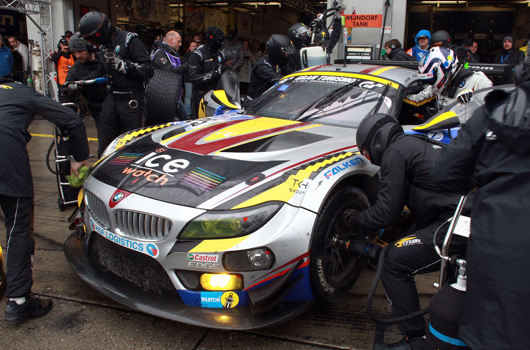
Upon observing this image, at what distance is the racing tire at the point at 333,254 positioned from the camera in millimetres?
2629

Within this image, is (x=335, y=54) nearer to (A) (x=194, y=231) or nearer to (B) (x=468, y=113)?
(B) (x=468, y=113)

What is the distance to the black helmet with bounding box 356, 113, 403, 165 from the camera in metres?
2.69

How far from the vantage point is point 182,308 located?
8.04 ft

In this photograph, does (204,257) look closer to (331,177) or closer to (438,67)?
(331,177)

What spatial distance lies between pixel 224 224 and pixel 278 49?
4140 millimetres

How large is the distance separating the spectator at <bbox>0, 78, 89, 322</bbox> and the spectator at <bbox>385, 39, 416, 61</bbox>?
22.3 ft

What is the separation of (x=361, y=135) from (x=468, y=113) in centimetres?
110

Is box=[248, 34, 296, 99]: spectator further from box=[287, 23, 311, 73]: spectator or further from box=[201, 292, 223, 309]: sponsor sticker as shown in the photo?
box=[201, 292, 223, 309]: sponsor sticker

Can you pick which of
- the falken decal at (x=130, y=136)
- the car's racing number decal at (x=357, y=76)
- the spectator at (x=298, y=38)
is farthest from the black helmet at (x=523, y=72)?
the spectator at (x=298, y=38)

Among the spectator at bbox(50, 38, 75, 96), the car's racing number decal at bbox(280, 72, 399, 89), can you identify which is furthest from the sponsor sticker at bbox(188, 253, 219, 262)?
the spectator at bbox(50, 38, 75, 96)

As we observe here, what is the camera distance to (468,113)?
11.1 feet

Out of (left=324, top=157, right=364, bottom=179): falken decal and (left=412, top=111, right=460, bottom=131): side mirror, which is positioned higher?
(left=412, top=111, right=460, bottom=131): side mirror

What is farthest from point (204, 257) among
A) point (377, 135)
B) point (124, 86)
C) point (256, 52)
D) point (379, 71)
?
point (256, 52)

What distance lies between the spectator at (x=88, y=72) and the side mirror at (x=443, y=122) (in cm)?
332
